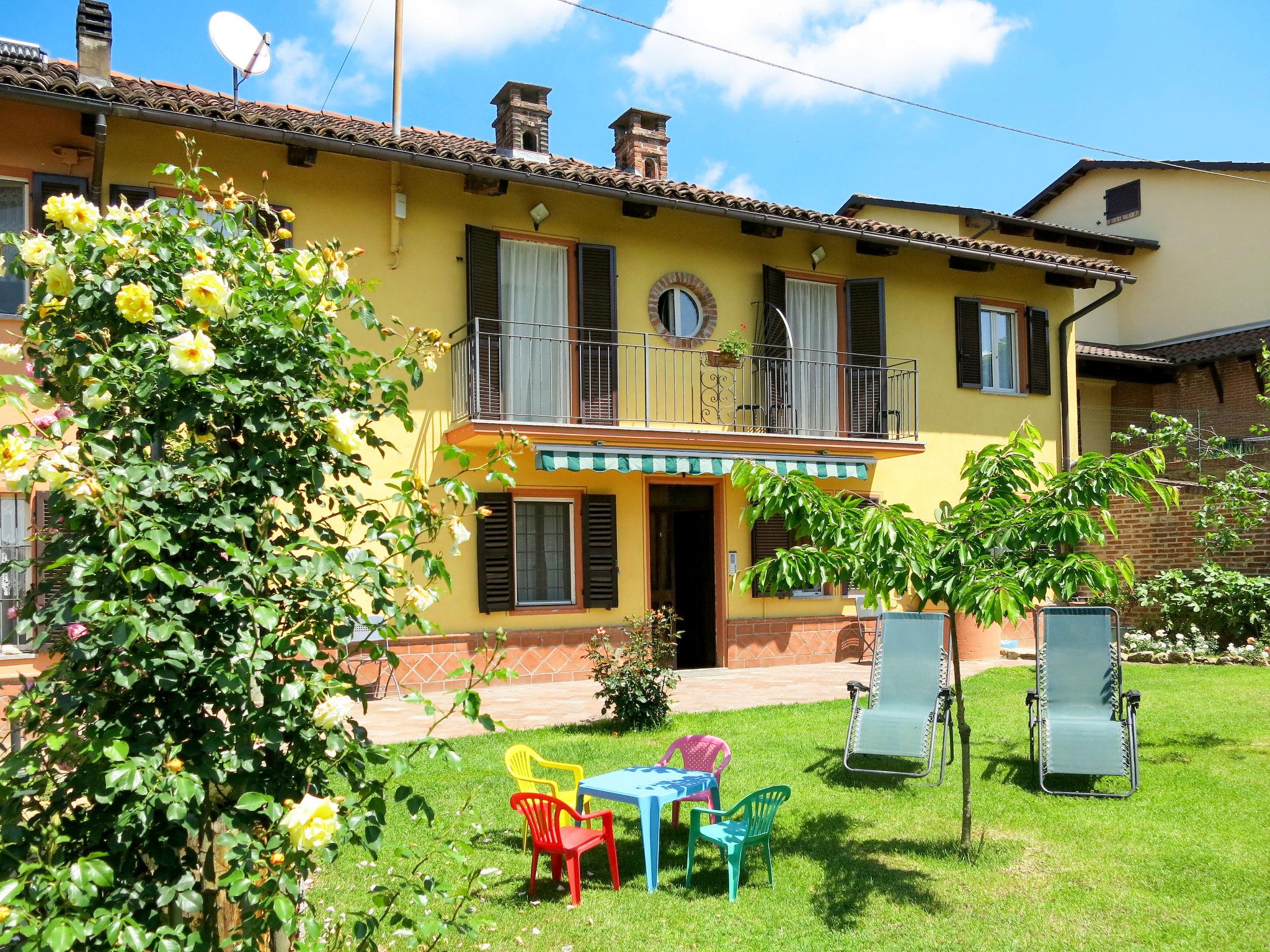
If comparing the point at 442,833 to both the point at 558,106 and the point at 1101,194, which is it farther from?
the point at 1101,194

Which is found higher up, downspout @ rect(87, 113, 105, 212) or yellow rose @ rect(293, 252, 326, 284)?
downspout @ rect(87, 113, 105, 212)

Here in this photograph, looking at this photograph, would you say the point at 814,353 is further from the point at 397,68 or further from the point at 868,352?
the point at 397,68

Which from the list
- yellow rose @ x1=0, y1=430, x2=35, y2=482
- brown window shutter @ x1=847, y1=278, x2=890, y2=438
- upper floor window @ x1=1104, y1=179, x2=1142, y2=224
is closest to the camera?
yellow rose @ x1=0, y1=430, x2=35, y2=482

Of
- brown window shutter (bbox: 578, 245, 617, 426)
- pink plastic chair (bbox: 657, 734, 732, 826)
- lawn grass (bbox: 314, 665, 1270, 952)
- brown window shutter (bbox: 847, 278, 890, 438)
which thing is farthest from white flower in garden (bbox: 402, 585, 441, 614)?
brown window shutter (bbox: 847, 278, 890, 438)

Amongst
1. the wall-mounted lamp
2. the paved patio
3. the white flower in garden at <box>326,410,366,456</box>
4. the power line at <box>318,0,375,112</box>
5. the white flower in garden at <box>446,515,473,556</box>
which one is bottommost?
the paved patio

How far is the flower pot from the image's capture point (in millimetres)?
14781

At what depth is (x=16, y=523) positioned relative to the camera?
10.7 m

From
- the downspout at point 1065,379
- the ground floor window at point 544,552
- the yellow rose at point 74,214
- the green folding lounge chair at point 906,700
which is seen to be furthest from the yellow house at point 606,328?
the yellow rose at point 74,214

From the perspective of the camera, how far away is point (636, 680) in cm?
963

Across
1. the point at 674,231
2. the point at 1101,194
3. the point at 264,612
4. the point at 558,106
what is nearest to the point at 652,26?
the point at 674,231

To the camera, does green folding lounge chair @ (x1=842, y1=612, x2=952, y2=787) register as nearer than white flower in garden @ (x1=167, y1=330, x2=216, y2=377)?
No

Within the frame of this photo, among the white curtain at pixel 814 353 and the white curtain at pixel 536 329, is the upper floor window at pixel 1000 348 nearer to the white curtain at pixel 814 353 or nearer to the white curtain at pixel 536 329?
the white curtain at pixel 814 353

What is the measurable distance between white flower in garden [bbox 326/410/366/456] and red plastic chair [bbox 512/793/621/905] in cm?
297

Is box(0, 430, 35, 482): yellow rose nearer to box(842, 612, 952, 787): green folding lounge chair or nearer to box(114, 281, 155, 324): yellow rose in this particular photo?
box(114, 281, 155, 324): yellow rose
